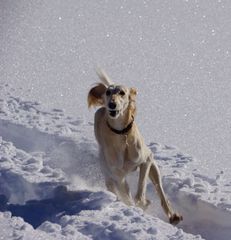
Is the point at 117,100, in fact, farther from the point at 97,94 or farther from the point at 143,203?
the point at 143,203

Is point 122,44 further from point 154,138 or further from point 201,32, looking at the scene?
point 154,138

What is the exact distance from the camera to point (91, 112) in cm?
939

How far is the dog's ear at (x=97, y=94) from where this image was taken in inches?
231

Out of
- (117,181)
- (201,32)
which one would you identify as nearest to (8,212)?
(117,181)

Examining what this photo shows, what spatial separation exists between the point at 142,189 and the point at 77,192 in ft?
1.64

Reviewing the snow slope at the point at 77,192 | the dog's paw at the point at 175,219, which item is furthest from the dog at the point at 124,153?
the snow slope at the point at 77,192

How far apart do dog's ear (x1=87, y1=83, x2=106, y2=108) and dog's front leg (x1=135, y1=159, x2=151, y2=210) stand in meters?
0.61

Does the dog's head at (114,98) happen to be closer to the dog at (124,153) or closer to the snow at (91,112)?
the dog at (124,153)

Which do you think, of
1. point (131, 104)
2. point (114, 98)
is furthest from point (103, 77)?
point (114, 98)

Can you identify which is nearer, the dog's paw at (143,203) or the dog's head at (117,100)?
the dog's head at (117,100)

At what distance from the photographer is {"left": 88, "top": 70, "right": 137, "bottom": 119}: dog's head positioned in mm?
5449

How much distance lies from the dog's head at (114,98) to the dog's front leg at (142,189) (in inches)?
17.1

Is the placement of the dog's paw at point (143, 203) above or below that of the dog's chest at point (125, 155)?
below

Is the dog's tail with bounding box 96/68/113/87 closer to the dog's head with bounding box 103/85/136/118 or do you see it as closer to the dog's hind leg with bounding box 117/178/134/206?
the dog's head with bounding box 103/85/136/118
